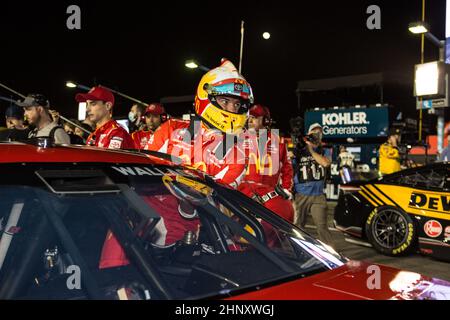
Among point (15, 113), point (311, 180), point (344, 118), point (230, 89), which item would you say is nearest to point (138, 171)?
point (230, 89)

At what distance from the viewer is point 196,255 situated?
2.31 metres

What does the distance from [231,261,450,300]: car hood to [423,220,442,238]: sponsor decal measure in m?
4.38

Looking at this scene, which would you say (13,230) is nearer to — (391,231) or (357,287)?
(357,287)

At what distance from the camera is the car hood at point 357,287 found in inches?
56.9

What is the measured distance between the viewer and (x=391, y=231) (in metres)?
6.30

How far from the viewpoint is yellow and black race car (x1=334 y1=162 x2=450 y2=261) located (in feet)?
19.1

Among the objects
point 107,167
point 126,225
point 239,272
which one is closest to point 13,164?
point 107,167

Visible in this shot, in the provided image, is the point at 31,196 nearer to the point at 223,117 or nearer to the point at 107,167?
the point at 107,167

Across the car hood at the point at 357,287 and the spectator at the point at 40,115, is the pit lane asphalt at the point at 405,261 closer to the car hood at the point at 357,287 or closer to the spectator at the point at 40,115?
the car hood at the point at 357,287

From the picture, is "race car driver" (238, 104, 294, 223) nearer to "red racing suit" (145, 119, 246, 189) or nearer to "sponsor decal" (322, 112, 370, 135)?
"red racing suit" (145, 119, 246, 189)

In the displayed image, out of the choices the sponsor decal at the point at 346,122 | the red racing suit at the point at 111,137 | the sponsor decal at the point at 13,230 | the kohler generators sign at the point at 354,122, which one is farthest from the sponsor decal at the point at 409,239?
the sponsor decal at the point at 346,122

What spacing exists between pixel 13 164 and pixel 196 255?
100cm

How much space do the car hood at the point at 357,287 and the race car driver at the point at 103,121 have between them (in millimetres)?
2606

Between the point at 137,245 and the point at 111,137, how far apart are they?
2343mm
